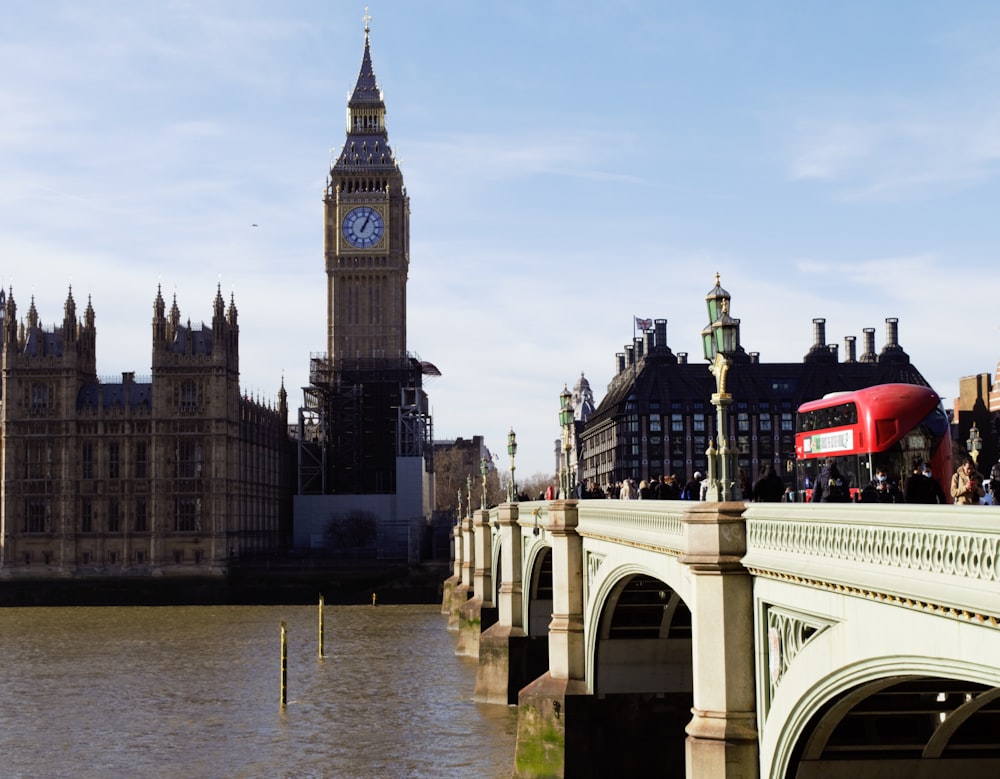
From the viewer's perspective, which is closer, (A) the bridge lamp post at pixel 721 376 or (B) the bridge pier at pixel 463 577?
(A) the bridge lamp post at pixel 721 376

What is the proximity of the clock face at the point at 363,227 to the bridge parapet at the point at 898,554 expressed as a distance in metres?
116

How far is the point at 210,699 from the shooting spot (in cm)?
4653

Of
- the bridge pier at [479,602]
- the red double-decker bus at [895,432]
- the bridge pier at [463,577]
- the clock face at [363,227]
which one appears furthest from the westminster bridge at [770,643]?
the clock face at [363,227]

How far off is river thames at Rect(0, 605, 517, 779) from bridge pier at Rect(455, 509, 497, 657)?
1.17m

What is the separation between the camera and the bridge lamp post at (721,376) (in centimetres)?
1783

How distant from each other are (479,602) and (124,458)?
47.4 m

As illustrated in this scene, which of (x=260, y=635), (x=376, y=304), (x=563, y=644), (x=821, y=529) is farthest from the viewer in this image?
(x=376, y=304)

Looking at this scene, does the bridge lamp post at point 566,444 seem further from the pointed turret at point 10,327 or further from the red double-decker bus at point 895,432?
the pointed turret at point 10,327

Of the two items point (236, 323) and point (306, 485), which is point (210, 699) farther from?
point (306, 485)

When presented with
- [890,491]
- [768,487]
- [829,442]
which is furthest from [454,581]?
[768,487]

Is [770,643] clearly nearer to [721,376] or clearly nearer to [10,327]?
[721,376]

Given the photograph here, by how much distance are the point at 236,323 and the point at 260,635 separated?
4272 cm

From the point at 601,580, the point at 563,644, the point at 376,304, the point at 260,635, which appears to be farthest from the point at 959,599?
the point at 376,304

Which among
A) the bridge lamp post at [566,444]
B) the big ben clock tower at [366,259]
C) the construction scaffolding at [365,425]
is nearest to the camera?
the bridge lamp post at [566,444]
